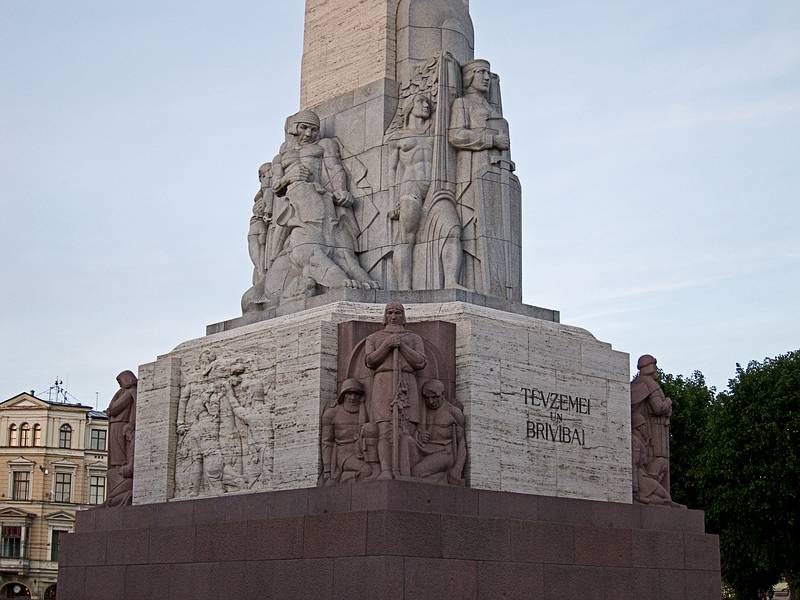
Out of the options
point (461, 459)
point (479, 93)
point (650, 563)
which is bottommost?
point (650, 563)

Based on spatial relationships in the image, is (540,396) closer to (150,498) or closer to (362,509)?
(362,509)

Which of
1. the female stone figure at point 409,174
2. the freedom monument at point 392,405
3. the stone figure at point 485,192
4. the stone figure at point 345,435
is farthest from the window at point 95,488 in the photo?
the stone figure at point 345,435

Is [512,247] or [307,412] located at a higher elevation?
[512,247]

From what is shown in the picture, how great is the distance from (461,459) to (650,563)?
2996mm

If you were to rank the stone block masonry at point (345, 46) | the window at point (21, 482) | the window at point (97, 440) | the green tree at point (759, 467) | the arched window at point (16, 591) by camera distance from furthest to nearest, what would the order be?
the window at point (97, 440) < the window at point (21, 482) < the arched window at point (16, 591) < the green tree at point (759, 467) < the stone block masonry at point (345, 46)

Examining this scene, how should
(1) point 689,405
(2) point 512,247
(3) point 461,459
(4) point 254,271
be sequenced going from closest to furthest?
1. (3) point 461,459
2. (2) point 512,247
3. (4) point 254,271
4. (1) point 689,405

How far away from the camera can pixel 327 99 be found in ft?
67.3

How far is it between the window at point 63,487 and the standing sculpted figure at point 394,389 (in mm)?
65544

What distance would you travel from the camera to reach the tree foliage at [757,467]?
35406 millimetres

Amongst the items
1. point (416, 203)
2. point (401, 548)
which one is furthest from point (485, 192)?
point (401, 548)

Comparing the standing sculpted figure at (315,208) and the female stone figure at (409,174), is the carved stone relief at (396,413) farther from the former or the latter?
the female stone figure at (409,174)

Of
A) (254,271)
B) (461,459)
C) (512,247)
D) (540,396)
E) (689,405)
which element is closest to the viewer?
(461,459)

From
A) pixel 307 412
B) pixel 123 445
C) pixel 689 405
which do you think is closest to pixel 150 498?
pixel 123 445

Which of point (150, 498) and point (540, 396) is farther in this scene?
point (150, 498)
